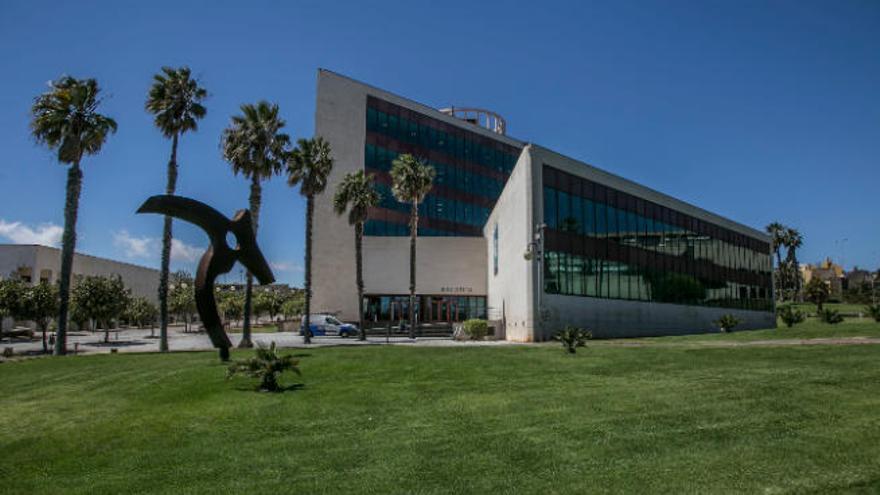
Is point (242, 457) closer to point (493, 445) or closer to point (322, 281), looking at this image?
point (493, 445)

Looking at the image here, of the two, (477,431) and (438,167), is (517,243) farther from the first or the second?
(438,167)

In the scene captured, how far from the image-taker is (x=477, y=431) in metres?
10.4

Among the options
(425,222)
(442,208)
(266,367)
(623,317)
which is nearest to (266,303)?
(425,222)

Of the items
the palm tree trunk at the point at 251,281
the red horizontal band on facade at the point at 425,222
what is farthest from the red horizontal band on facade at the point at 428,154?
the palm tree trunk at the point at 251,281

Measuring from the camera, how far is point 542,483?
7.67 metres

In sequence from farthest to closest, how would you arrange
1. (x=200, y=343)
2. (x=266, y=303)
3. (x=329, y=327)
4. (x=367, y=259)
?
(x=266, y=303), (x=367, y=259), (x=329, y=327), (x=200, y=343)

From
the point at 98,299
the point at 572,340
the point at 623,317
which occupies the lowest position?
the point at 572,340

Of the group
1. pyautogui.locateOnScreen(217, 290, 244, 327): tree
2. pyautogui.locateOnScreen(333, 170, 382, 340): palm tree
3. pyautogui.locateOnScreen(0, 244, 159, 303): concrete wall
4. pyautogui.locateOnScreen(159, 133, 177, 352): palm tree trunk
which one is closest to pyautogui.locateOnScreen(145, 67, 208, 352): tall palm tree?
pyautogui.locateOnScreen(159, 133, 177, 352): palm tree trunk

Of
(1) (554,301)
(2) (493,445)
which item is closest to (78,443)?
(2) (493,445)

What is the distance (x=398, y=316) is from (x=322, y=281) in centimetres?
818

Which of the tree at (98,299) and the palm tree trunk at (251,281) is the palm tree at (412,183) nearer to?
the palm tree trunk at (251,281)

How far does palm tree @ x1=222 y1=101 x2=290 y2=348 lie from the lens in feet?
116

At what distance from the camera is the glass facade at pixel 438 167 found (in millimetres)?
60906

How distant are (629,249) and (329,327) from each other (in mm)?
25104
